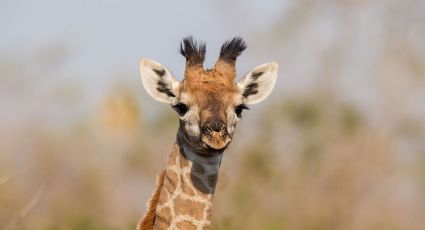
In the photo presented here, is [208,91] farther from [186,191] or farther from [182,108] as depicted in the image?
[186,191]

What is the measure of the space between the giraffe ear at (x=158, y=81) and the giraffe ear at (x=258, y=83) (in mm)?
710

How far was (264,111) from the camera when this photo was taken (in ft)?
123

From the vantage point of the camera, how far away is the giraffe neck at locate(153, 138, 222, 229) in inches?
526

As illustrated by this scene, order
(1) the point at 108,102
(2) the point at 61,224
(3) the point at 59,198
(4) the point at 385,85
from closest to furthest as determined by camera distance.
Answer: (2) the point at 61,224
(3) the point at 59,198
(4) the point at 385,85
(1) the point at 108,102

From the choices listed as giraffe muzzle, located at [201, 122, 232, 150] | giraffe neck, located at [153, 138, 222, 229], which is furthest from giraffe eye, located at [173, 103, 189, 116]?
giraffe muzzle, located at [201, 122, 232, 150]

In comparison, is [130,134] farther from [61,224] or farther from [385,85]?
[61,224]

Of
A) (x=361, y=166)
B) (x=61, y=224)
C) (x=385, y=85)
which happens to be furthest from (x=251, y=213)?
(x=385, y=85)

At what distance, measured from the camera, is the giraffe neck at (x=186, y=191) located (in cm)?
1336

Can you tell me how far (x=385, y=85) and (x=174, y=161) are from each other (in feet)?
92.7

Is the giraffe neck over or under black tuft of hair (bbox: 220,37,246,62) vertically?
under

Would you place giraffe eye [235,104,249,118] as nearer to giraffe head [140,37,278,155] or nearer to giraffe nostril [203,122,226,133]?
giraffe head [140,37,278,155]

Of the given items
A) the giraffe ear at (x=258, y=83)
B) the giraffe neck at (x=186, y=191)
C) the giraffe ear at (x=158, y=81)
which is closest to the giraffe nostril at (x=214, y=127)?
the giraffe neck at (x=186, y=191)

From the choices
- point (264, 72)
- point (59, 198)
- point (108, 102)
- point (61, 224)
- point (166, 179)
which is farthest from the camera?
point (108, 102)

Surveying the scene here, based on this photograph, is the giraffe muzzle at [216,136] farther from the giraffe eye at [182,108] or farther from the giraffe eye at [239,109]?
the giraffe eye at [239,109]
